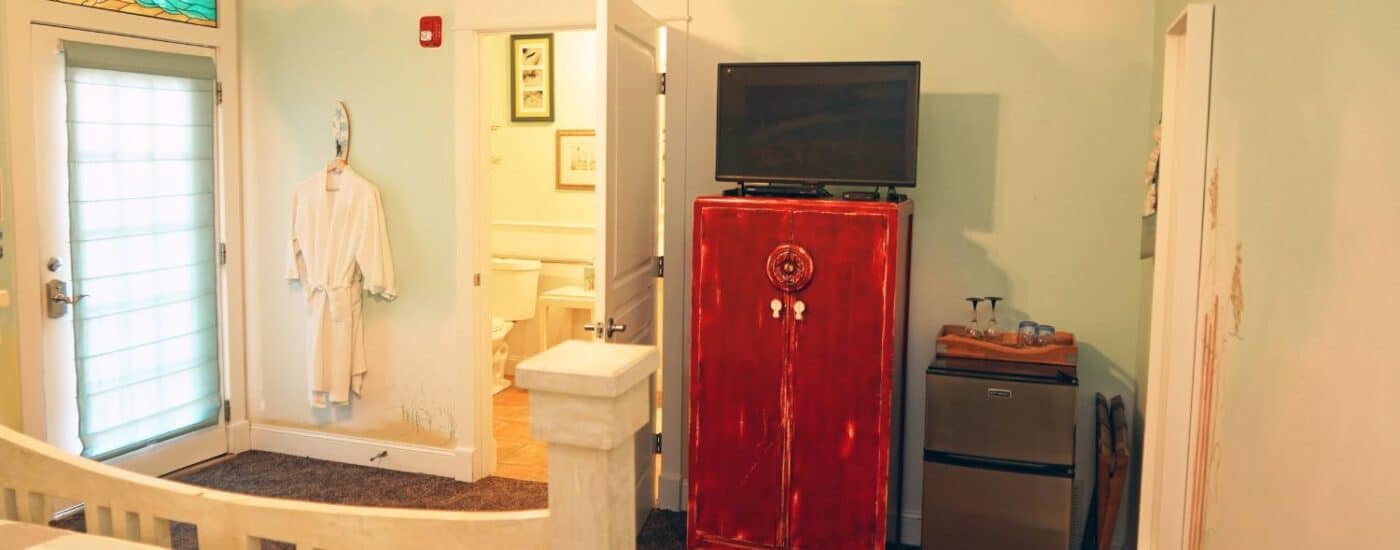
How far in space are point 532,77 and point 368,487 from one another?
8.74 ft

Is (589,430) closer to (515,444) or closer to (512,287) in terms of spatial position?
(515,444)

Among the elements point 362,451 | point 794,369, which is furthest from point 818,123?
point 362,451

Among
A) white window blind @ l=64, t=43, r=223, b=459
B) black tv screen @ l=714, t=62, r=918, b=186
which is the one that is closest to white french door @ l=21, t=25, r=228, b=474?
white window blind @ l=64, t=43, r=223, b=459

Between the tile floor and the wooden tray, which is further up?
the wooden tray

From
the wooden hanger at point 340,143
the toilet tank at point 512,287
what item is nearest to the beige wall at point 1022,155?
the wooden hanger at point 340,143

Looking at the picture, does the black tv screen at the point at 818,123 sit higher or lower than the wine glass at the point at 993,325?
higher

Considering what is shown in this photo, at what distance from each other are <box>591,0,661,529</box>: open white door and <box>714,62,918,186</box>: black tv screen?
1.04ft

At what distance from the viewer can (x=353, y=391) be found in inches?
185

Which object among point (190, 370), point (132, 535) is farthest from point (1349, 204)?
point (190, 370)

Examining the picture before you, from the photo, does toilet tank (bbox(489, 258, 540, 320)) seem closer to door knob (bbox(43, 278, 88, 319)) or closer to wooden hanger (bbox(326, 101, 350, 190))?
wooden hanger (bbox(326, 101, 350, 190))

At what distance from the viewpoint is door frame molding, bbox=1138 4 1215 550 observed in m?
2.64

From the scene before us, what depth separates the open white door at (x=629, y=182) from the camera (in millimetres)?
3408

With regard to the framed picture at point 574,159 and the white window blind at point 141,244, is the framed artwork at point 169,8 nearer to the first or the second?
the white window blind at point 141,244

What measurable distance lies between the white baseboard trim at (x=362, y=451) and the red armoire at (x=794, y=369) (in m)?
1.35
